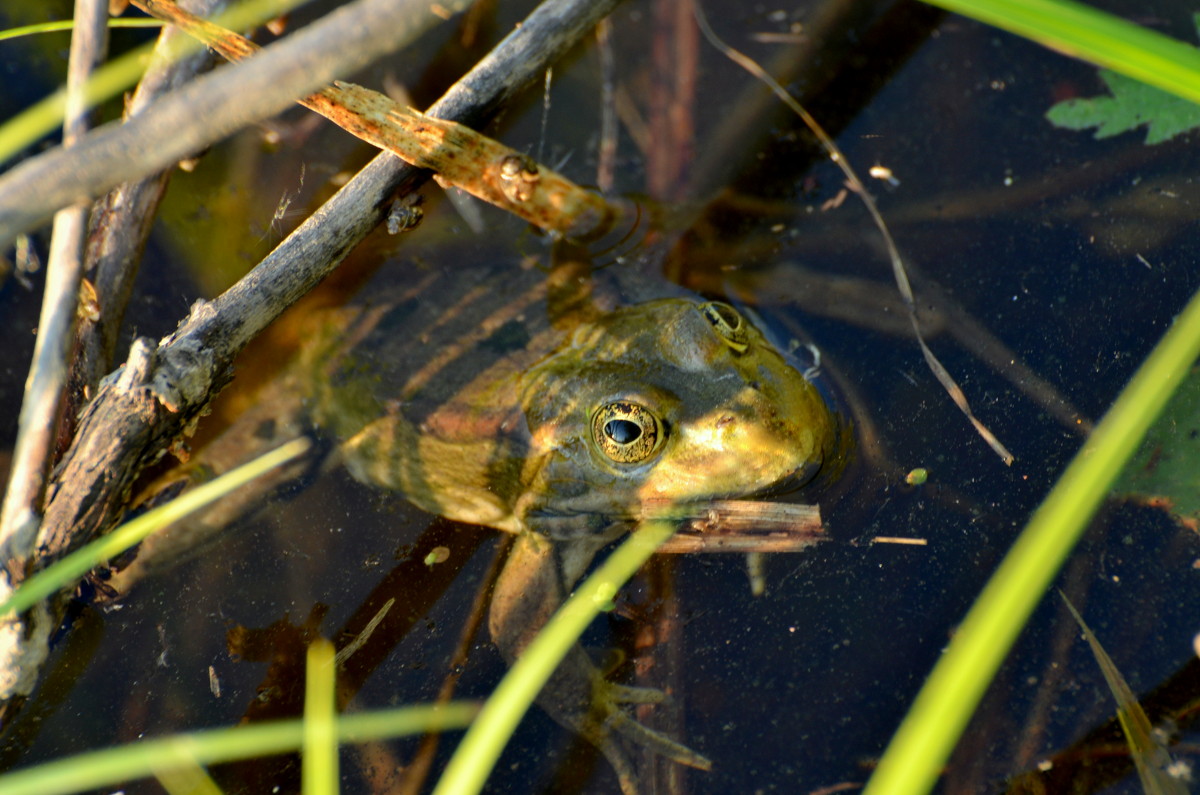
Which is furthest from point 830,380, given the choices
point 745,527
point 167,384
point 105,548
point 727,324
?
point 105,548

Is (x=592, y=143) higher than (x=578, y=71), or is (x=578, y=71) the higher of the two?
(x=578, y=71)

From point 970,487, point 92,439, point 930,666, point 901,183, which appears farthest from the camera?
point 901,183

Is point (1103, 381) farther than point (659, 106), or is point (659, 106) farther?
point (659, 106)

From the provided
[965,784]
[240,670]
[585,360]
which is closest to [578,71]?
[585,360]

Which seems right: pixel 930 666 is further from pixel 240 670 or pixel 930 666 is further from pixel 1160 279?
pixel 240 670

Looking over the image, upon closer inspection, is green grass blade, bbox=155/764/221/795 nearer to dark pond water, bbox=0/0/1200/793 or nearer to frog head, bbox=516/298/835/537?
dark pond water, bbox=0/0/1200/793

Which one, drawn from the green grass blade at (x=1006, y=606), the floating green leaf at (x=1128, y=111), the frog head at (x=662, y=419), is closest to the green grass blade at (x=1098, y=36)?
the green grass blade at (x=1006, y=606)
